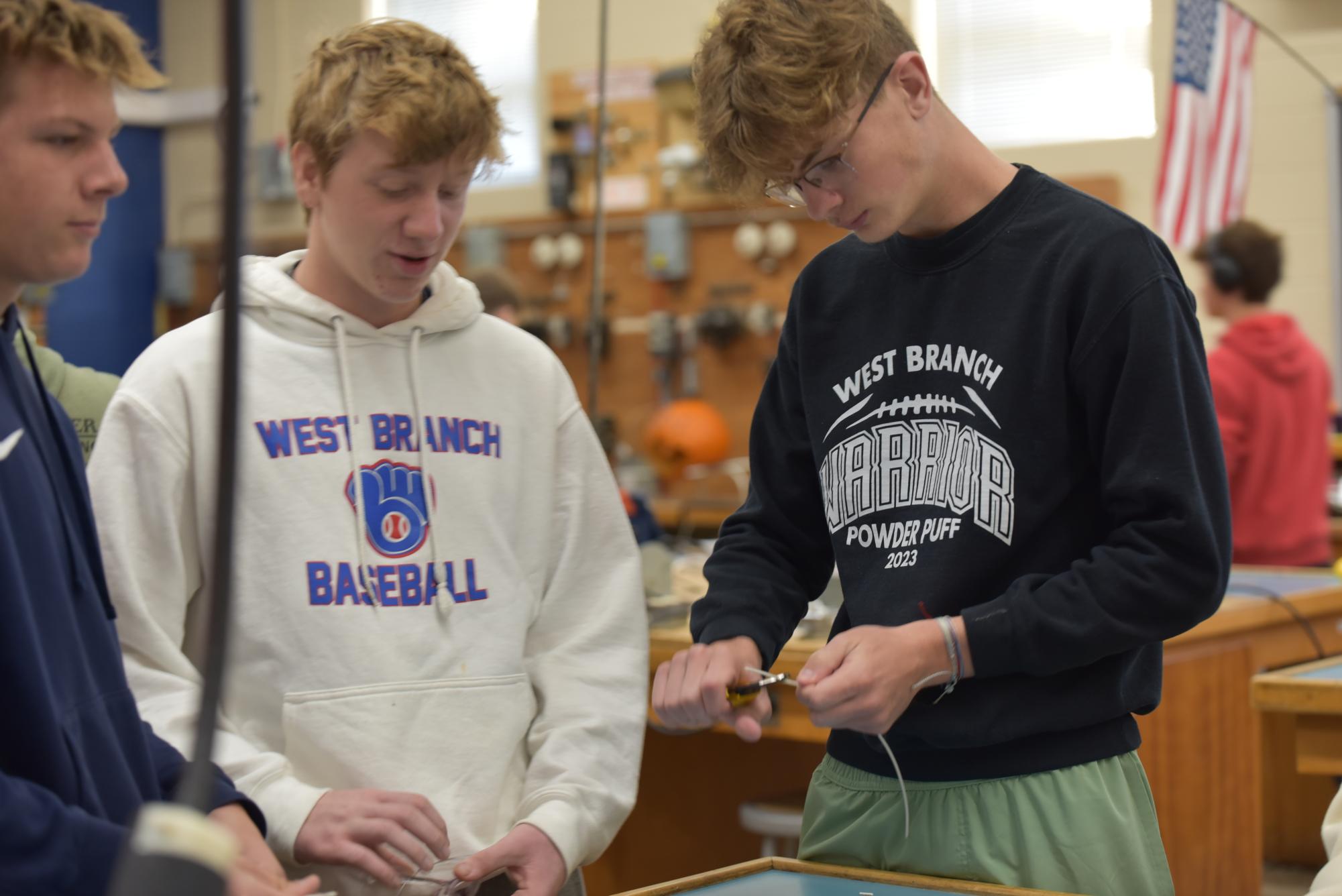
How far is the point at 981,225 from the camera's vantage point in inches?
45.9

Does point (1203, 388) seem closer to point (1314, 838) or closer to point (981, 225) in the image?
point (981, 225)

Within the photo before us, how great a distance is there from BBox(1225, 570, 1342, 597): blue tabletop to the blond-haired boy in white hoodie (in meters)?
→ 1.83

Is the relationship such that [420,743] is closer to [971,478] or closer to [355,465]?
[355,465]

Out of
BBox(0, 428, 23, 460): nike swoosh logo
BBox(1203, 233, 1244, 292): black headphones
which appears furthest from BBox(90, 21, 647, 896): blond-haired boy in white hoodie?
BBox(1203, 233, 1244, 292): black headphones

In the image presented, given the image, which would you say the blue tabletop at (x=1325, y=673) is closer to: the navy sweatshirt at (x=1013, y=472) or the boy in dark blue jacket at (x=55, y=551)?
the navy sweatshirt at (x=1013, y=472)

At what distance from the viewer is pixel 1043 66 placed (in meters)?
5.61

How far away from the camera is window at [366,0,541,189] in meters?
6.59

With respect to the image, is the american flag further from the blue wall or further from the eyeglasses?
the eyeglasses

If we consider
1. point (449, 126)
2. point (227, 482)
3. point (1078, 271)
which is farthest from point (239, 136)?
point (449, 126)

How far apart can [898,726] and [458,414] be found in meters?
0.53

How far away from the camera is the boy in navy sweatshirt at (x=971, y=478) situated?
1.05 metres

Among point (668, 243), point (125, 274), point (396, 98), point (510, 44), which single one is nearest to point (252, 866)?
point (396, 98)

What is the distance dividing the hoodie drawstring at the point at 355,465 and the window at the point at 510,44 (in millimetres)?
5373

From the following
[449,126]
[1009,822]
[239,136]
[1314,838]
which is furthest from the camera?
[1314,838]
